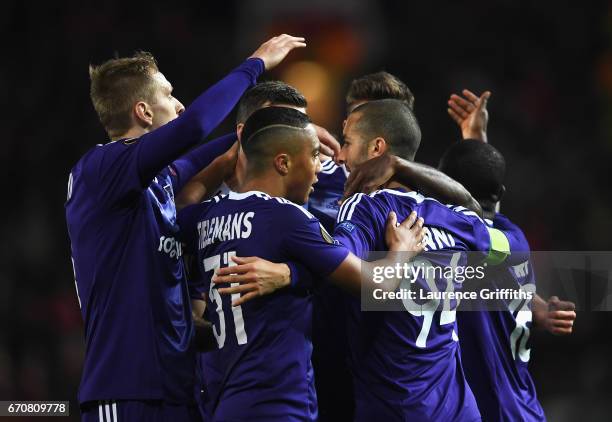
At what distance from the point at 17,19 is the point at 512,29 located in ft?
22.0

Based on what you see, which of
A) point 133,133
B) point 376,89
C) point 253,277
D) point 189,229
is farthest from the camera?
point 376,89

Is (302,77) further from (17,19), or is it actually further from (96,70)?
(96,70)

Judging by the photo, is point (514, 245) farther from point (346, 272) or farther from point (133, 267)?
point (133, 267)

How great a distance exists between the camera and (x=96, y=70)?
4.38m

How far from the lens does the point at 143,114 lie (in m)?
4.25

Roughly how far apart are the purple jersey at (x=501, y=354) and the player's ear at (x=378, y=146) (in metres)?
0.84

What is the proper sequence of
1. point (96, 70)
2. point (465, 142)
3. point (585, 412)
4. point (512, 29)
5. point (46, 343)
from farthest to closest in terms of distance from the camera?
point (512, 29)
point (46, 343)
point (585, 412)
point (465, 142)
point (96, 70)

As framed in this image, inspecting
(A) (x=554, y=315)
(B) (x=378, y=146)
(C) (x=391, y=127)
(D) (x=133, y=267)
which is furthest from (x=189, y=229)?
(A) (x=554, y=315)

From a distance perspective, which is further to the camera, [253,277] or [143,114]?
[143,114]

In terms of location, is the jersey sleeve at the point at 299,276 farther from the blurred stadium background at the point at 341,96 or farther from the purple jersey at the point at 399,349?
the blurred stadium background at the point at 341,96

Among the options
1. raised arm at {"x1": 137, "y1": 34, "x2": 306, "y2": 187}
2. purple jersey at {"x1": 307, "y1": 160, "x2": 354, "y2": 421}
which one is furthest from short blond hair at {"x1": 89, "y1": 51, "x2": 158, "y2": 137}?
purple jersey at {"x1": 307, "y1": 160, "x2": 354, "y2": 421}

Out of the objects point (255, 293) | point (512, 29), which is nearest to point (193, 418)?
point (255, 293)

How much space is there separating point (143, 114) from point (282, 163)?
803 millimetres

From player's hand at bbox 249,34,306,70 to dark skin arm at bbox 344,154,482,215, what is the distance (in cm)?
65
